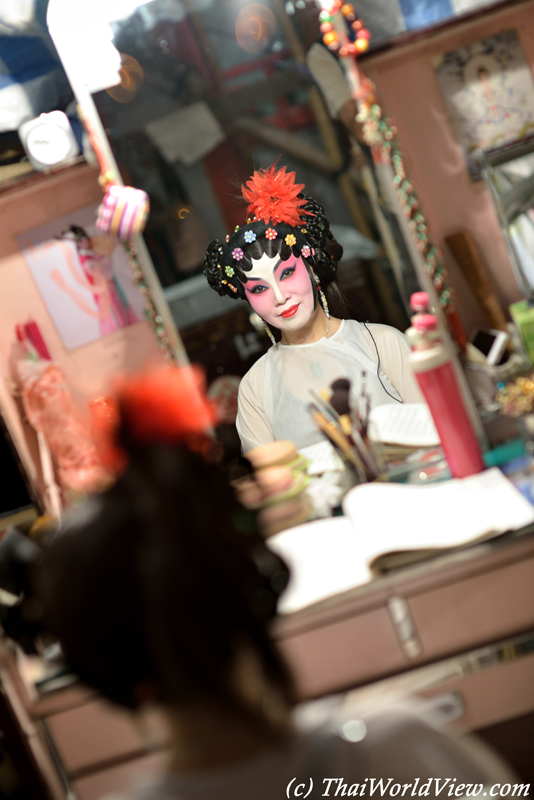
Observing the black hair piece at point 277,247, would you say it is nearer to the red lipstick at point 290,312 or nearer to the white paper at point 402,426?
the red lipstick at point 290,312

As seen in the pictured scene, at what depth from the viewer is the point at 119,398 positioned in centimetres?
64

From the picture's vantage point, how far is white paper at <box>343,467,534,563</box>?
1220mm

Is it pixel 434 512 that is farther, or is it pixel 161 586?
pixel 434 512

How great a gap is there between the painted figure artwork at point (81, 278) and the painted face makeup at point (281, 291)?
0.28 meters

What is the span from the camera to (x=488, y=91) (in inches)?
51.6

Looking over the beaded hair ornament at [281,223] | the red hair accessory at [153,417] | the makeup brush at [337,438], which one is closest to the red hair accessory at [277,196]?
the beaded hair ornament at [281,223]

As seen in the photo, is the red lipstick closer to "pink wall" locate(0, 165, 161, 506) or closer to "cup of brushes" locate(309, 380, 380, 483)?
"cup of brushes" locate(309, 380, 380, 483)

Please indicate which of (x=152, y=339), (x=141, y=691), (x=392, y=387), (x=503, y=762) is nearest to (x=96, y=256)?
(x=152, y=339)

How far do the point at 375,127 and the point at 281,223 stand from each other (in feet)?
0.93

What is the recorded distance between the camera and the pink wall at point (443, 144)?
4.24ft

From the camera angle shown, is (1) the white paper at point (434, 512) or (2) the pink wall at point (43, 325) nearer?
(1) the white paper at point (434, 512)

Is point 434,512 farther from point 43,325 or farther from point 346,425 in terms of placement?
point 43,325

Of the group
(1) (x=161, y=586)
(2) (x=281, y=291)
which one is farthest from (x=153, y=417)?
(2) (x=281, y=291)

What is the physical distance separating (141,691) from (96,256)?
1.07m
